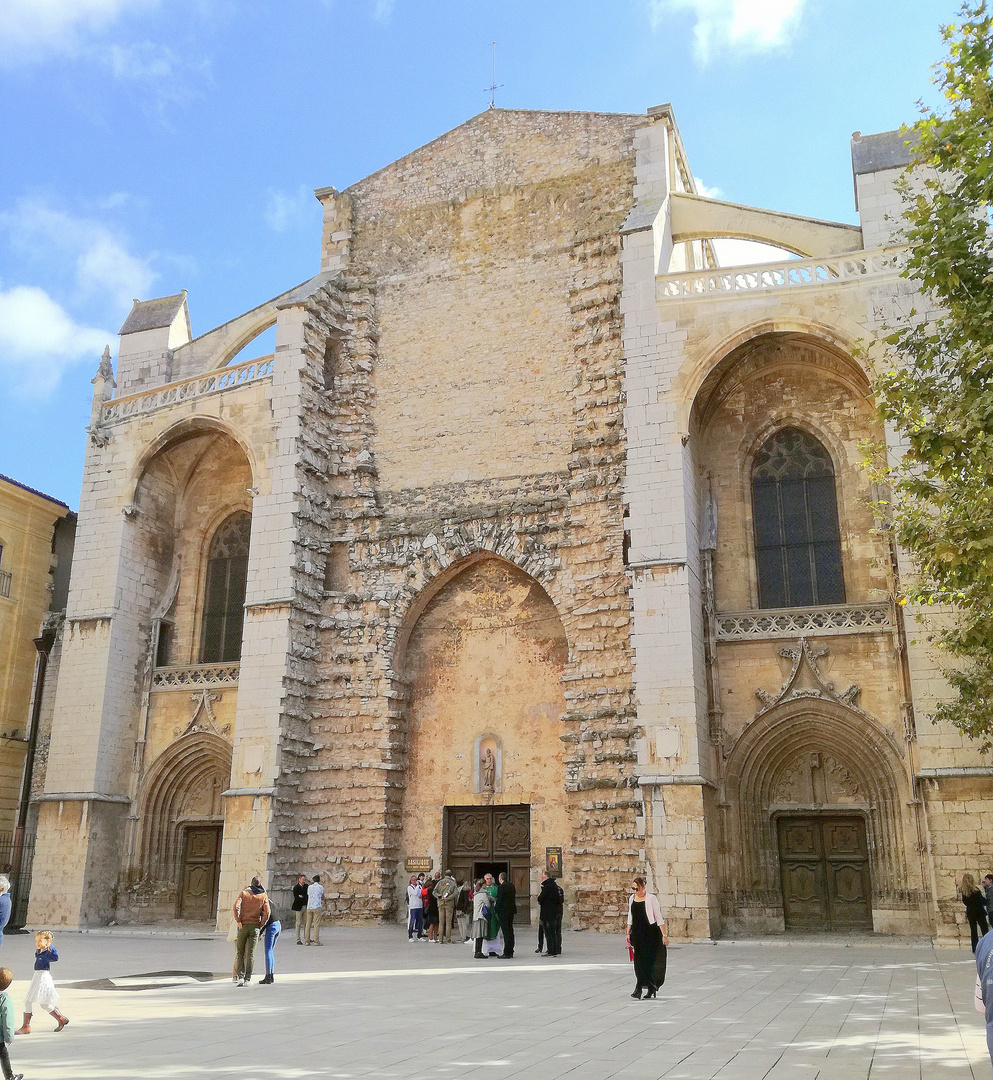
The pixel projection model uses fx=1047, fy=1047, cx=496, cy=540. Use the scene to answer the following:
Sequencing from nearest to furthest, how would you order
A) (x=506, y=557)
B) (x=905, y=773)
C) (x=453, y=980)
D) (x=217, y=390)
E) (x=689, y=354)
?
(x=453, y=980) → (x=905, y=773) → (x=689, y=354) → (x=506, y=557) → (x=217, y=390)

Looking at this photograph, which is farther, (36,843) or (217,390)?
(217,390)

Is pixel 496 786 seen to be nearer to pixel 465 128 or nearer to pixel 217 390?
pixel 217 390

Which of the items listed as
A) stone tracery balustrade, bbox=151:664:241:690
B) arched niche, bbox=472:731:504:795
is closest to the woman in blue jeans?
arched niche, bbox=472:731:504:795

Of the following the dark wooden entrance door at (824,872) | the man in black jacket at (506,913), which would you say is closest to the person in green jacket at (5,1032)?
the man in black jacket at (506,913)

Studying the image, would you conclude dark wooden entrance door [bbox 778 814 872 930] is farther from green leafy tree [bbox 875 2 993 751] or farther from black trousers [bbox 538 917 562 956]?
green leafy tree [bbox 875 2 993 751]

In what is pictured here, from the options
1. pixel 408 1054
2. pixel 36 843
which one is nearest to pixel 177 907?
pixel 36 843

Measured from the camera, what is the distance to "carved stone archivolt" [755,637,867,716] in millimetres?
→ 16906

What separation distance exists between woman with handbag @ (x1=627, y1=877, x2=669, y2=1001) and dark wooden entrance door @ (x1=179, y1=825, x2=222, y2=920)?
1316 cm

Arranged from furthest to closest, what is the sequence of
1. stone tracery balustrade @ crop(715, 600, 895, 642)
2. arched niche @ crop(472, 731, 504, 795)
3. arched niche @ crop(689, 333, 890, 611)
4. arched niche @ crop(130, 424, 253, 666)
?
arched niche @ crop(130, 424, 253, 666)
arched niche @ crop(472, 731, 504, 795)
arched niche @ crop(689, 333, 890, 611)
stone tracery balustrade @ crop(715, 600, 895, 642)

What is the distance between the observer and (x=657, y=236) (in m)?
19.3

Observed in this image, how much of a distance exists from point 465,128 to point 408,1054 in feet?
66.4

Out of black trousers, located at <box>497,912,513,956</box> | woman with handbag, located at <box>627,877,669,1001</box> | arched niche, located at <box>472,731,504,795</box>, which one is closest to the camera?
woman with handbag, located at <box>627,877,669,1001</box>

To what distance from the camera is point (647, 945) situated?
962cm

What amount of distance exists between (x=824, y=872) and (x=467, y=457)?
9.84 metres
